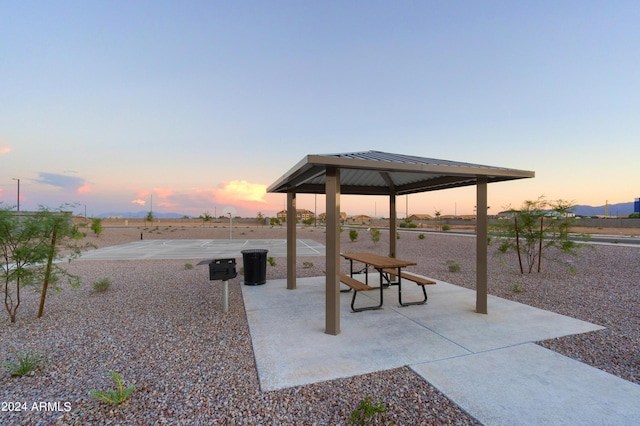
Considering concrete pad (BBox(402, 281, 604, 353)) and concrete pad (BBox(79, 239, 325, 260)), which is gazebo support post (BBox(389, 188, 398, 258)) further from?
concrete pad (BBox(79, 239, 325, 260))

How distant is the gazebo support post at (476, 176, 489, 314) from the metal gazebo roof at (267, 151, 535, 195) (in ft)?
0.83

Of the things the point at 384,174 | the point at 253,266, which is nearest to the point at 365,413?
the point at 384,174

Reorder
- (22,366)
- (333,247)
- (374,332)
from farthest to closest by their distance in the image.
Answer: (374,332) → (333,247) → (22,366)

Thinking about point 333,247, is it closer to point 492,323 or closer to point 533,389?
point 533,389

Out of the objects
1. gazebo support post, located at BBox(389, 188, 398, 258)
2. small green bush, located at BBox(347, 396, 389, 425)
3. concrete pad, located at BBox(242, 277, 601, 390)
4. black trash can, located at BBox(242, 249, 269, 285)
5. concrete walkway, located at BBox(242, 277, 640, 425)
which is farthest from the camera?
gazebo support post, located at BBox(389, 188, 398, 258)

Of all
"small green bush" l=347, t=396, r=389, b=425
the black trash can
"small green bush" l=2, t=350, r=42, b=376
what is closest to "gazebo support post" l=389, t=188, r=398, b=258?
the black trash can

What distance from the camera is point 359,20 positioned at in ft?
33.4

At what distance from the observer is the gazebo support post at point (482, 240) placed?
4945 millimetres

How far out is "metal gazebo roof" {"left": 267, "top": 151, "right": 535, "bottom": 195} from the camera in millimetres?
3816

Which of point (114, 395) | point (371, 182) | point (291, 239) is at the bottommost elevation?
point (114, 395)

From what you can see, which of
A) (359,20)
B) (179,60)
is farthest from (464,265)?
(179,60)

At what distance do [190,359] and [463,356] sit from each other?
11.0 feet

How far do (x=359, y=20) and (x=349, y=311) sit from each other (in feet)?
33.4

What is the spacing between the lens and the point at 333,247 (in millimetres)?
4074
